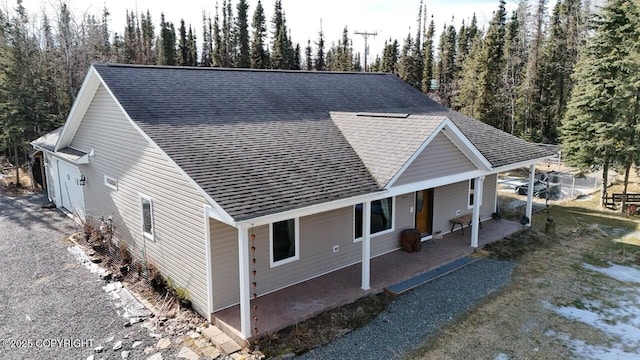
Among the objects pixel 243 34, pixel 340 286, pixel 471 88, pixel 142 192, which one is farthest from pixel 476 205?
pixel 243 34

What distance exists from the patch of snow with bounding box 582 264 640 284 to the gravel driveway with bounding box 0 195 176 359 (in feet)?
34.7

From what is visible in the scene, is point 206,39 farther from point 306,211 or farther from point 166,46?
point 306,211

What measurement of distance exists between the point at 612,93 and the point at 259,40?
40.1 m

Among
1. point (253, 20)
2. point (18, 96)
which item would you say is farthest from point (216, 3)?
point (18, 96)

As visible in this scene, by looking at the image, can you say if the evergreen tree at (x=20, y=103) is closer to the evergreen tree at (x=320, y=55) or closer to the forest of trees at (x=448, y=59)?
the forest of trees at (x=448, y=59)

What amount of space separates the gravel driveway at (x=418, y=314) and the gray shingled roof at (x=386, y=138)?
8.70 ft

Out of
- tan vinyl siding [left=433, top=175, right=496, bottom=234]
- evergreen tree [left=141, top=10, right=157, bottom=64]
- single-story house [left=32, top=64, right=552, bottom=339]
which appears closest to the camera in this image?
single-story house [left=32, top=64, right=552, bottom=339]

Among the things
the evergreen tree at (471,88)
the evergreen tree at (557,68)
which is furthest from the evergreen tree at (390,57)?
the evergreen tree at (557,68)

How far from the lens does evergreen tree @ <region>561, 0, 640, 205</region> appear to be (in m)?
17.4

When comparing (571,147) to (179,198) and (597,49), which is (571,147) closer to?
(597,49)

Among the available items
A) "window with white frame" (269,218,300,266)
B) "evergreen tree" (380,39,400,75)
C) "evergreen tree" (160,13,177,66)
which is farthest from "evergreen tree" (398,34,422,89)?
"window with white frame" (269,218,300,266)

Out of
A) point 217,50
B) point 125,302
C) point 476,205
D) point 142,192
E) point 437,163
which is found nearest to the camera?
point 125,302

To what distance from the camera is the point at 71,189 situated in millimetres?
15039

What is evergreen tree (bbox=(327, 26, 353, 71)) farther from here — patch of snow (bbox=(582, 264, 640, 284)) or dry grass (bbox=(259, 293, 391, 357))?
dry grass (bbox=(259, 293, 391, 357))
